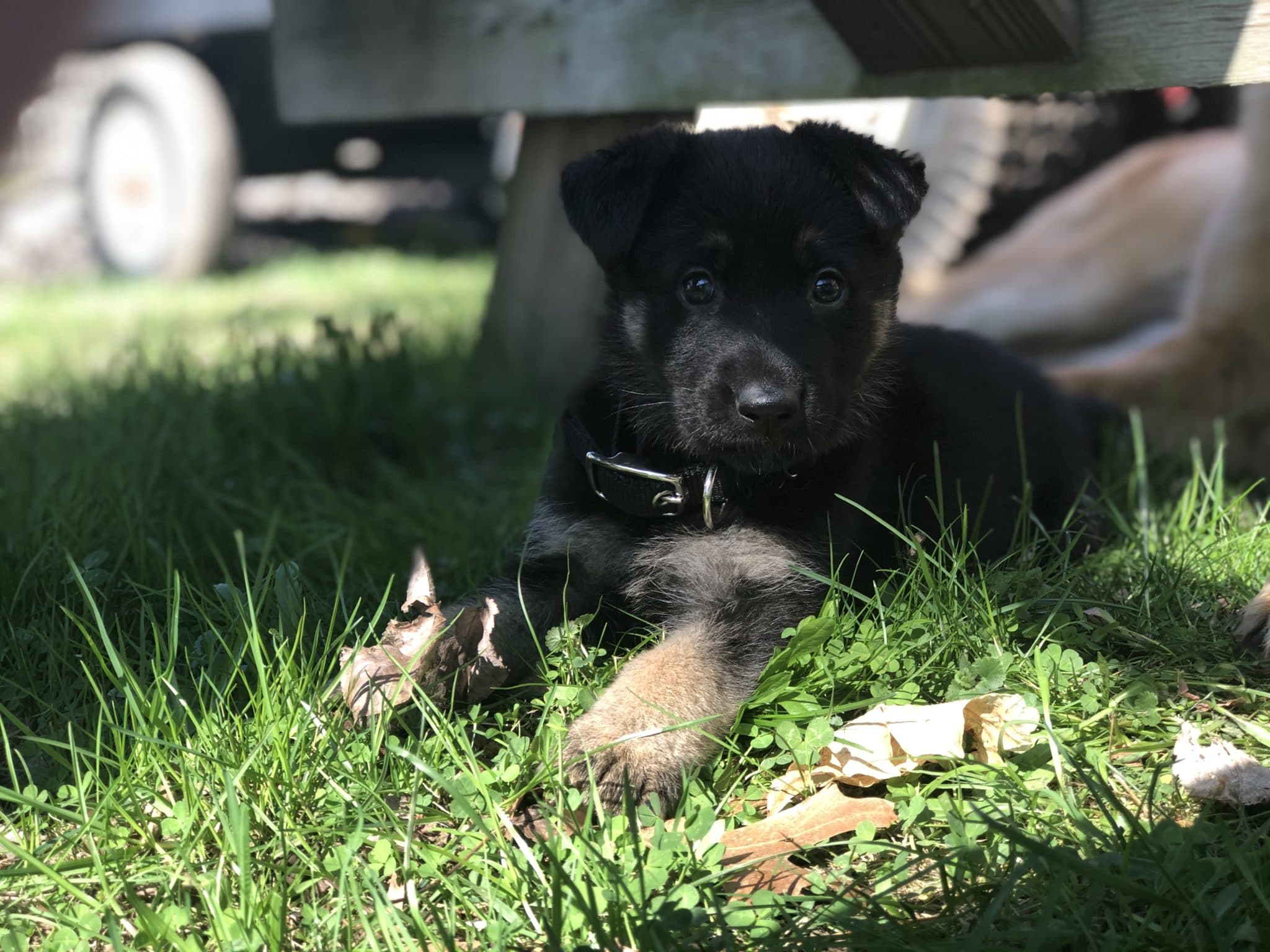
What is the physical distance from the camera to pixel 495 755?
7.02 ft

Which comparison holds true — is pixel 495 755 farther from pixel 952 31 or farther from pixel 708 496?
pixel 952 31

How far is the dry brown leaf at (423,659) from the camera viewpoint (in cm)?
205

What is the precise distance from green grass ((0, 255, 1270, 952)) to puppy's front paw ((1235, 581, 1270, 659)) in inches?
1.5

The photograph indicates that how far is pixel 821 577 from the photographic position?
2250mm

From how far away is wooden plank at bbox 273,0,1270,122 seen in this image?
102 inches

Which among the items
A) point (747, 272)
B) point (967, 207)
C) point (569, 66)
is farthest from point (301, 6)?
point (967, 207)

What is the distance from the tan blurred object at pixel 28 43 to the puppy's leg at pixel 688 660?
1.51 m

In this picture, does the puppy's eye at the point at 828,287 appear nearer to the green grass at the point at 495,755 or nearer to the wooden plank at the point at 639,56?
the green grass at the point at 495,755

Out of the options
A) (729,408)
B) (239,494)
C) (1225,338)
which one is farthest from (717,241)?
(1225,338)

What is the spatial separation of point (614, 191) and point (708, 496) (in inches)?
26.0

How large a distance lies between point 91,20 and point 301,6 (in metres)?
4.51

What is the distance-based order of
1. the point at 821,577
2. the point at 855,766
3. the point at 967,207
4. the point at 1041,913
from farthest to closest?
the point at 967,207
the point at 821,577
the point at 855,766
the point at 1041,913

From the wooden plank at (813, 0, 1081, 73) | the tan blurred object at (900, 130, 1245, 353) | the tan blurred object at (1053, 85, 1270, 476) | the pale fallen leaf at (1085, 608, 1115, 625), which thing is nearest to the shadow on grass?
the pale fallen leaf at (1085, 608, 1115, 625)

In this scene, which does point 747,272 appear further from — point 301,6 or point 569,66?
point 301,6
